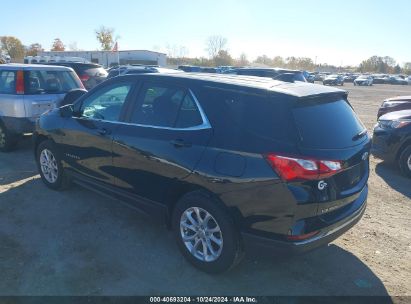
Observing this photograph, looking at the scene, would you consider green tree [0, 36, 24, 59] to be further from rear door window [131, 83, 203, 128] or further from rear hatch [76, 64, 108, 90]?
rear door window [131, 83, 203, 128]

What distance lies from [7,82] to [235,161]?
5.76m

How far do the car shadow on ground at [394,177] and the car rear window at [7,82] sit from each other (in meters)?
6.87

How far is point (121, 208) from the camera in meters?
4.72

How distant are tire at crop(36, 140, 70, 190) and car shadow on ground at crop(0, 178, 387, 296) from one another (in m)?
0.78

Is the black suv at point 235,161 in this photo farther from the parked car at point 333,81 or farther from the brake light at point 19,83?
the parked car at point 333,81

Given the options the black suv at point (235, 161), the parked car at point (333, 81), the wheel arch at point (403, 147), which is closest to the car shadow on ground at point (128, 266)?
the black suv at point (235, 161)

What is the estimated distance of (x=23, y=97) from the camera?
21.6ft

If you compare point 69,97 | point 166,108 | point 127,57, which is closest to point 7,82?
point 69,97

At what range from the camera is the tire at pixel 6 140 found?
689 centimetres

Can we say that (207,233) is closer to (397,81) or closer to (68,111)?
(68,111)

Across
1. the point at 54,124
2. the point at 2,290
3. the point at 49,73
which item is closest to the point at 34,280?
the point at 2,290

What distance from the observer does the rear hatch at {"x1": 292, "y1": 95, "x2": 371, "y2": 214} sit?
281 centimetres

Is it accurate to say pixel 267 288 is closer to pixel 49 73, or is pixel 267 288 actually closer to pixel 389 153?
pixel 389 153

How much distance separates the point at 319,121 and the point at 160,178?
1.56 meters
